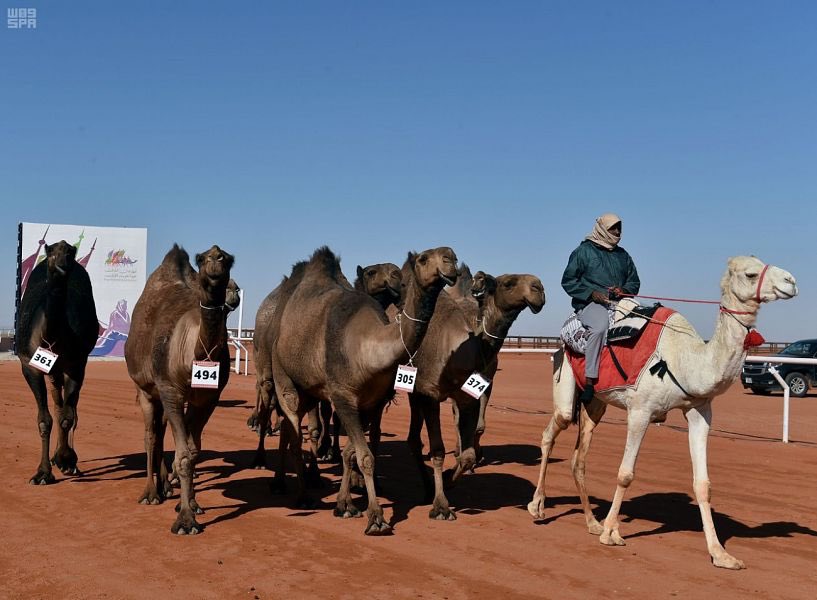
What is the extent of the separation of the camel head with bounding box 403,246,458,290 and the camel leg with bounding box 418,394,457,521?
77.4 inches

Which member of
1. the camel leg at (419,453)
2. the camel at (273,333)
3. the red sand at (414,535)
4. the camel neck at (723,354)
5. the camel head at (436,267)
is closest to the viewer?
the red sand at (414,535)

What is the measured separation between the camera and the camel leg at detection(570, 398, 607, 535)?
9.09 metres

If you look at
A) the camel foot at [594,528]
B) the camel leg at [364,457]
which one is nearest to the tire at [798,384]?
the camel foot at [594,528]

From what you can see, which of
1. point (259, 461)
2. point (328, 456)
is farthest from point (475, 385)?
point (328, 456)

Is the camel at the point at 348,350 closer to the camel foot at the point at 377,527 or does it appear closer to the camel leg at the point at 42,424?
the camel foot at the point at 377,527

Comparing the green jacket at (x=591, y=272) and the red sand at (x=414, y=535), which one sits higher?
the green jacket at (x=591, y=272)

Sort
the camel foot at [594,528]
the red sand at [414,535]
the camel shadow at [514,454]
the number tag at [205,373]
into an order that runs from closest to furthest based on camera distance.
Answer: the red sand at [414,535] → the camel foot at [594,528] → the number tag at [205,373] → the camel shadow at [514,454]

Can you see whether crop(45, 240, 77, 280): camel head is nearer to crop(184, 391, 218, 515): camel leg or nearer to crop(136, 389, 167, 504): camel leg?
crop(136, 389, 167, 504): camel leg

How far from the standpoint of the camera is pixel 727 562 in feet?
25.1

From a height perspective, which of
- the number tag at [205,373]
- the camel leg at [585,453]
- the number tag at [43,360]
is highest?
the number tag at [205,373]

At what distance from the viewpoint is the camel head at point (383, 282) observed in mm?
12242

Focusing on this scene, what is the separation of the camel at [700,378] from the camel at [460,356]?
4.39ft

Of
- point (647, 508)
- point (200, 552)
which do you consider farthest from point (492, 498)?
point (200, 552)

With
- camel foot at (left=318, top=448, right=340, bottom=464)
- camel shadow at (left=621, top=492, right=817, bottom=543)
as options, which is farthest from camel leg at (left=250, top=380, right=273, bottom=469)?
camel shadow at (left=621, top=492, right=817, bottom=543)
